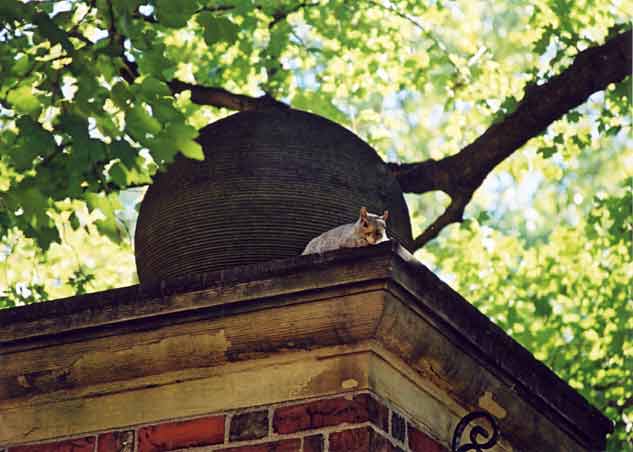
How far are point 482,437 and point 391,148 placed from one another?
695cm

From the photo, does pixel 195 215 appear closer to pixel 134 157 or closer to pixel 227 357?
pixel 134 157

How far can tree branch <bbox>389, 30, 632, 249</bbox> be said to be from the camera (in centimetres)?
675

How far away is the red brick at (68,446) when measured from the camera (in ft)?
10.9

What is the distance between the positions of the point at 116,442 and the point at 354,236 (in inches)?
35.1

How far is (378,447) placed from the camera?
3.03 metres

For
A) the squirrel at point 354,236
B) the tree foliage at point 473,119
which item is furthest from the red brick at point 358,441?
the tree foliage at point 473,119

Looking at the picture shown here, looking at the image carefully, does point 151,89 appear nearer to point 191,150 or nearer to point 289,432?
point 191,150

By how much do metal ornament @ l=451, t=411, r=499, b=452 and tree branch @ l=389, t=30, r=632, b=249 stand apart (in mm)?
3399

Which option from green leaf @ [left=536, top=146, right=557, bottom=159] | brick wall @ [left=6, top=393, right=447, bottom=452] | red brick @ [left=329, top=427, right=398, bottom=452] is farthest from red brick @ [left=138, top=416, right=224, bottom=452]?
green leaf @ [left=536, top=146, right=557, bottom=159]

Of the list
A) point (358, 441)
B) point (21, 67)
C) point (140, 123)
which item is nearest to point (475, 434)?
point (358, 441)

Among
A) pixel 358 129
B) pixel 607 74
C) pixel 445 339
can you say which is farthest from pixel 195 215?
pixel 358 129

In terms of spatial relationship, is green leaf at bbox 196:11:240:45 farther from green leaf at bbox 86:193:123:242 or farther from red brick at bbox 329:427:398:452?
red brick at bbox 329:427:398:452

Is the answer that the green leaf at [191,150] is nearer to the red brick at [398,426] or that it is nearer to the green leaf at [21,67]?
the green leaf at [21,67]

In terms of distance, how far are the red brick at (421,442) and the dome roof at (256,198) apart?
0.82m
